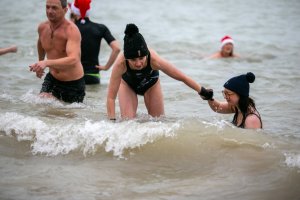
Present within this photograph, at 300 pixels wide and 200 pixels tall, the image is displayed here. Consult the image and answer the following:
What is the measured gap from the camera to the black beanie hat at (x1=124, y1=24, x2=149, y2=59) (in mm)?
6043

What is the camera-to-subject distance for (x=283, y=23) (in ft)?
70.8

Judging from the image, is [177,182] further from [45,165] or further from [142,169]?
[45,165]

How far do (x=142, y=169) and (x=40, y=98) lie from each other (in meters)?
2.65

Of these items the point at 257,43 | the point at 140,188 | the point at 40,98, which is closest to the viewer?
the point at 140,188

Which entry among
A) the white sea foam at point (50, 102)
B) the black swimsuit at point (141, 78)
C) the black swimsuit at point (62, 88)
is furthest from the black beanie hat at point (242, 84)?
the white sea foam at point (50, 102)

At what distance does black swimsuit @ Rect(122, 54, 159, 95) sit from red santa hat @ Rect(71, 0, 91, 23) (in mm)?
2688

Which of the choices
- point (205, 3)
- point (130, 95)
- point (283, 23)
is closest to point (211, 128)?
point (130, 95)

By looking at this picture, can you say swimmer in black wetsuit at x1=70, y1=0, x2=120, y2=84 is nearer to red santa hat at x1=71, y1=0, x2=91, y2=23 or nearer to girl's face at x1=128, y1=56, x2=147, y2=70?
red santa hat at x1=71, y1=0, x2=91, y2=23

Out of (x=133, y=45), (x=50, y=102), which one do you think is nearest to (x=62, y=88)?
(x=50, y=102)

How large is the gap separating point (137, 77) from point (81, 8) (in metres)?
3.03

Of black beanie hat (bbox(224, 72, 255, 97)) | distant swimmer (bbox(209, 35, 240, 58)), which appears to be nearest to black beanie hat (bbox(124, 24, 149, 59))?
black beanie hat (bbox(224, 72, 255, 97))

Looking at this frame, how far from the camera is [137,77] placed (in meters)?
6.66

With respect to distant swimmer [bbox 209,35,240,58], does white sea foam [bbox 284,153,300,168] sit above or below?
above

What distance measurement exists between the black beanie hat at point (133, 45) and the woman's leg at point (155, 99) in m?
0.96
